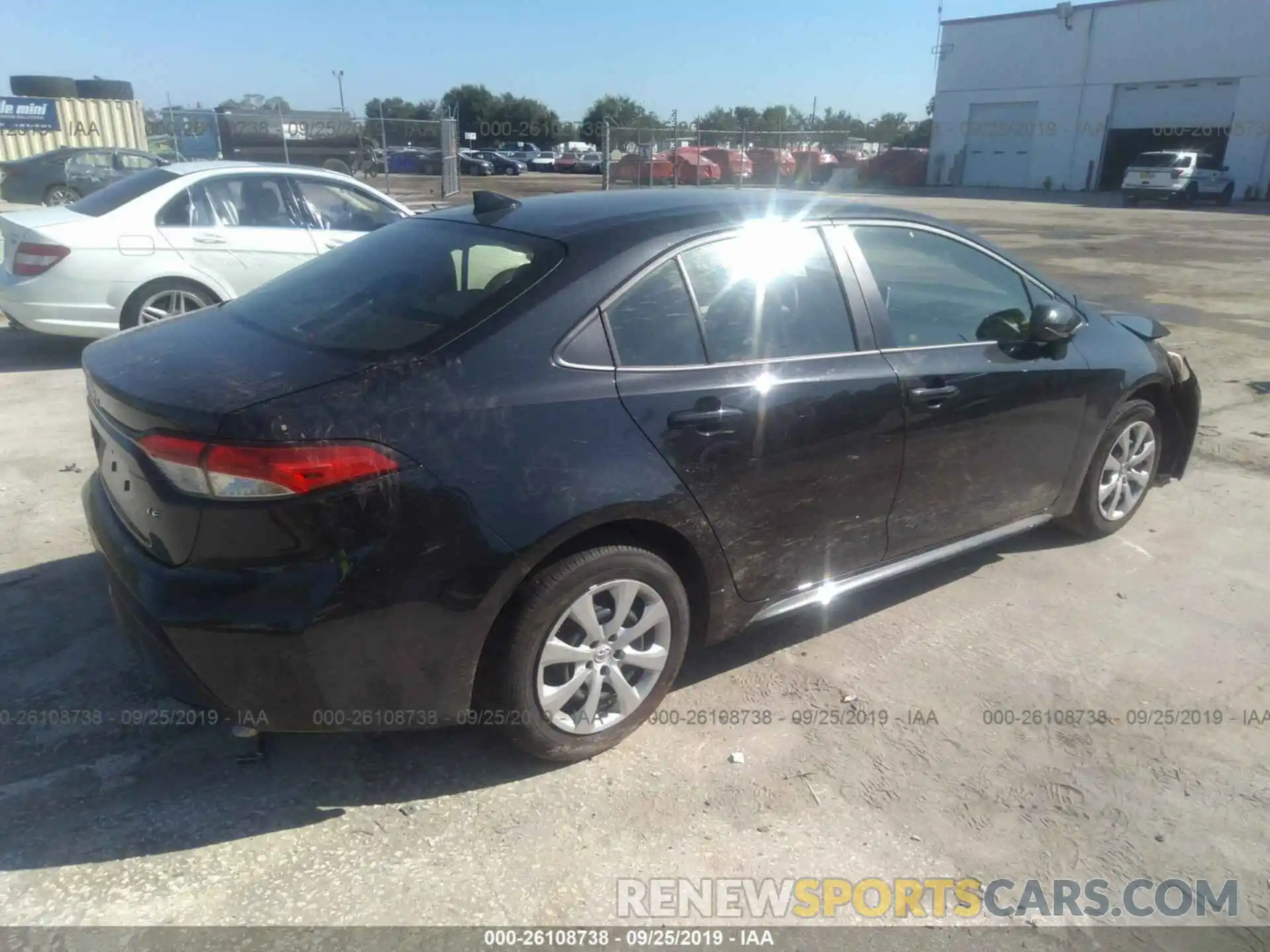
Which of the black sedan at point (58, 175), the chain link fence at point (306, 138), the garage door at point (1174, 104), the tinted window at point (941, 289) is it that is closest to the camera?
the tinted window at point (941, 289)

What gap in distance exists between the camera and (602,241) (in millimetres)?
2994

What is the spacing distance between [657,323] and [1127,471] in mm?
2960

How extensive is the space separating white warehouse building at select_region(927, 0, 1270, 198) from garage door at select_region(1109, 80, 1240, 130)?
38mm

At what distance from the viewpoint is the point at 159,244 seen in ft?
23.1

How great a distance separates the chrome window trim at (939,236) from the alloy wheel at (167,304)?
542cm

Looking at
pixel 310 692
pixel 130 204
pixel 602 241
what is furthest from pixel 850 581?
pixel 130 204

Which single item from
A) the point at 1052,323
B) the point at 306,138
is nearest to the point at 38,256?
the point at 1052,323

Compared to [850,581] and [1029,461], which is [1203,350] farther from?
[850,581]

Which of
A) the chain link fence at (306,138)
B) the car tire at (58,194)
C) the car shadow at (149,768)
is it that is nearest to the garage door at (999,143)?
the chain link fence at (306,138)

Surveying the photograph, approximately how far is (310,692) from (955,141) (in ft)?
170

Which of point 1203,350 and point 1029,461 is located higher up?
point 1029,461

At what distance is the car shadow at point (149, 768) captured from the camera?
2.61 m

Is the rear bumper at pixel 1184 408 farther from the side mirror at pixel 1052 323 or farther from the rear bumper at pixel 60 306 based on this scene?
the rear bumper at pixel 60 306

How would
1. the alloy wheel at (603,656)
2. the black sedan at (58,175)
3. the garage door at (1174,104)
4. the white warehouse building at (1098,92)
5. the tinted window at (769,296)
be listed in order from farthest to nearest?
the garage door at (1174,104) → the white warehouse building at (1098,92) → the black sedan at (58,175) → the tinted window at (769,296) → the alloy wheel at (603,656)
